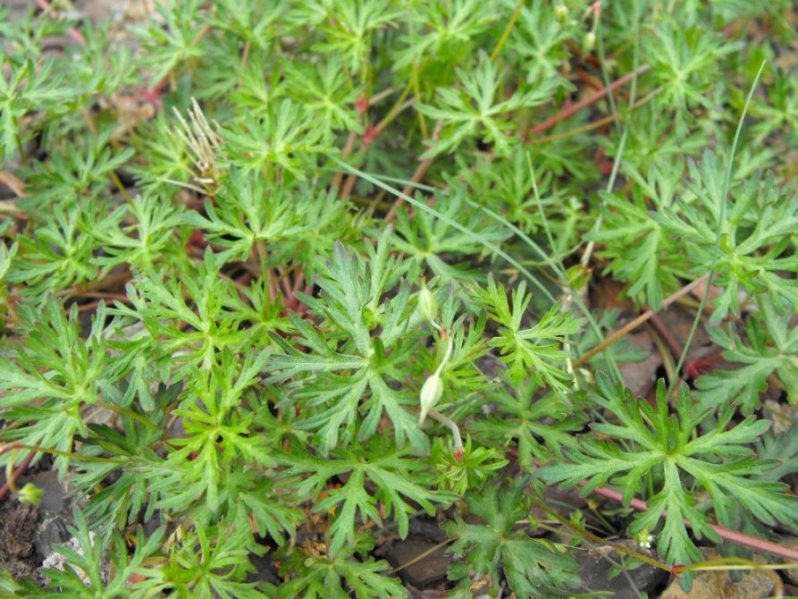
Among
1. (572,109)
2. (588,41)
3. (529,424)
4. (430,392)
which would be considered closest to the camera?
(430,392)

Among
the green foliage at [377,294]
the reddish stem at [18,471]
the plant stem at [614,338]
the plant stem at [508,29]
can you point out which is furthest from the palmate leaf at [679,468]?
the reddish stem at [18,471]

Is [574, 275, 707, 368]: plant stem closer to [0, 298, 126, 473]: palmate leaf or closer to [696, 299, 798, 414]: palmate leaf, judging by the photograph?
[696, 299, 798, 414]: palmate leaf

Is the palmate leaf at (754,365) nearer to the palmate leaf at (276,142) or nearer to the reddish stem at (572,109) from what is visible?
the reddish stem at (572,109)

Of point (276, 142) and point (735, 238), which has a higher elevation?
point (276, 142)

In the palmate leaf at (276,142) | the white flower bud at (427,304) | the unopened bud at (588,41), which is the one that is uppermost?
the unopened bud at (588,41)

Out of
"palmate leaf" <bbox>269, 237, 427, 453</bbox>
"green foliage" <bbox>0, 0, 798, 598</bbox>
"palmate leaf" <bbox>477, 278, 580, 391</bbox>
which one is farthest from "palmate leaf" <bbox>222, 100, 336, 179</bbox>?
"palmate leaf" <bbox>477, 278, 580, 391</bbox>

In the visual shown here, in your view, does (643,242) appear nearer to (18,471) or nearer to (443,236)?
(443,236)

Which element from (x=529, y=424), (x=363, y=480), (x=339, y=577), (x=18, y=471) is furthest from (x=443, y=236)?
(x=18, y=471)
